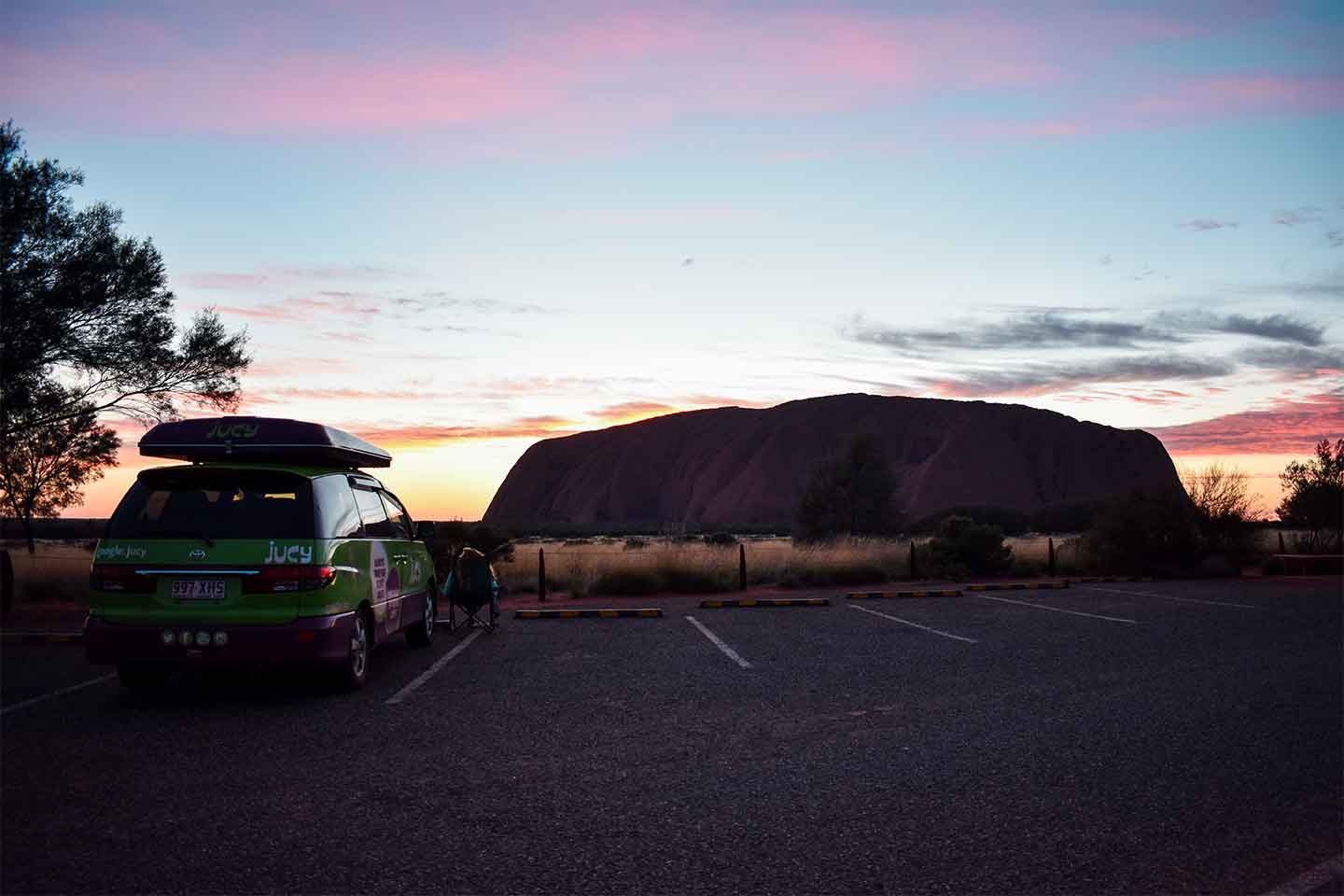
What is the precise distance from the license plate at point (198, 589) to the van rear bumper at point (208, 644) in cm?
22

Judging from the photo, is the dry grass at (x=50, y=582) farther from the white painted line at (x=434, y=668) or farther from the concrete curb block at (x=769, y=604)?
the concrete curb block at (x=769, y=604)

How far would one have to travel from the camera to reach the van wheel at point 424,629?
508 inches

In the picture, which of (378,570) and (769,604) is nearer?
(378,570)

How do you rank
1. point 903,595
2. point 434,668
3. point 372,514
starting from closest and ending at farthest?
point 372,514
point 434,668
point 903,595

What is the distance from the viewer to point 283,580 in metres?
8.70

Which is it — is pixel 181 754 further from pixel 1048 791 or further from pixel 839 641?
pixel 839 641

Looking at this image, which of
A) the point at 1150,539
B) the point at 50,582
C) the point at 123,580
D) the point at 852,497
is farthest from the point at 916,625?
the point at 852,497

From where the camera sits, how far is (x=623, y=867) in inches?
184

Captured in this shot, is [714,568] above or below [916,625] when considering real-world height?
above

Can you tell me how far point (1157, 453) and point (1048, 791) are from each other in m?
110

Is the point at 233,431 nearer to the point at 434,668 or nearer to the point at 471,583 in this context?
the point at 434,668

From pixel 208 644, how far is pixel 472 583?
6057mm

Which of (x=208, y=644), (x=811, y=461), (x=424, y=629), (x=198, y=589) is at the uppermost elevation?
(x=811, y=461)

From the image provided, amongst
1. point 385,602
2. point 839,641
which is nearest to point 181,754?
point 385,602
